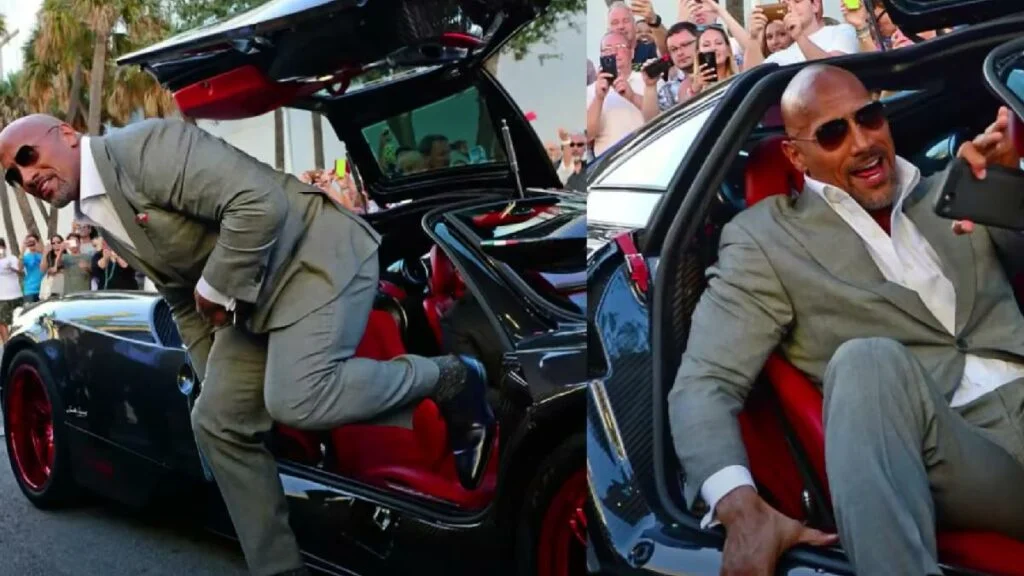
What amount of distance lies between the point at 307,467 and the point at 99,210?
3.04 ft

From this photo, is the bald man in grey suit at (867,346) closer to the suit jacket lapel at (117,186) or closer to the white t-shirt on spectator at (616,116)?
the white t-shirt on spectator at (616,116)

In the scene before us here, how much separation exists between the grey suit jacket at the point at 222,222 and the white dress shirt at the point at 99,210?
2 centimetres

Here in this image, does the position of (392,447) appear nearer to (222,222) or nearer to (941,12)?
(222,222)

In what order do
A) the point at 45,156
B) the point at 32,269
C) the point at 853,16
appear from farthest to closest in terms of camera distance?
the point at 32,269
the point at 45,156
the point at 853,16

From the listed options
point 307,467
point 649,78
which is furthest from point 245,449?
point 649,78

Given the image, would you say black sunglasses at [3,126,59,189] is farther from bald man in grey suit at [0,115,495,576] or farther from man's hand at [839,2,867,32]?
man's hand at [839,2,867,32]

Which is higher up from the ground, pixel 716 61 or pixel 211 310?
pixel 716 61

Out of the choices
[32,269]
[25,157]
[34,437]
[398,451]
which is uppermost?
[25,157]

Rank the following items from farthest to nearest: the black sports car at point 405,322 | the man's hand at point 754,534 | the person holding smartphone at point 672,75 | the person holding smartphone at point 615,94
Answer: the black sports car at point 405,322 < the person holding smartphone at point 615,94 < the person holding smartphone at point 672,75 < the man's hand at point 754,534

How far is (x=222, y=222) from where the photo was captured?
3527 mm

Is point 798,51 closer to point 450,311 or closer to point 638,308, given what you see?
point 638,308

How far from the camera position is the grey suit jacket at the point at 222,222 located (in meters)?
3.52

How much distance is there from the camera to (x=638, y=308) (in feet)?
6.87

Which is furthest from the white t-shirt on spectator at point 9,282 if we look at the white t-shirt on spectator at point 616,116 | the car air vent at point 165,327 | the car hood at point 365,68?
the white t-shirt on spectator at point 616,116
